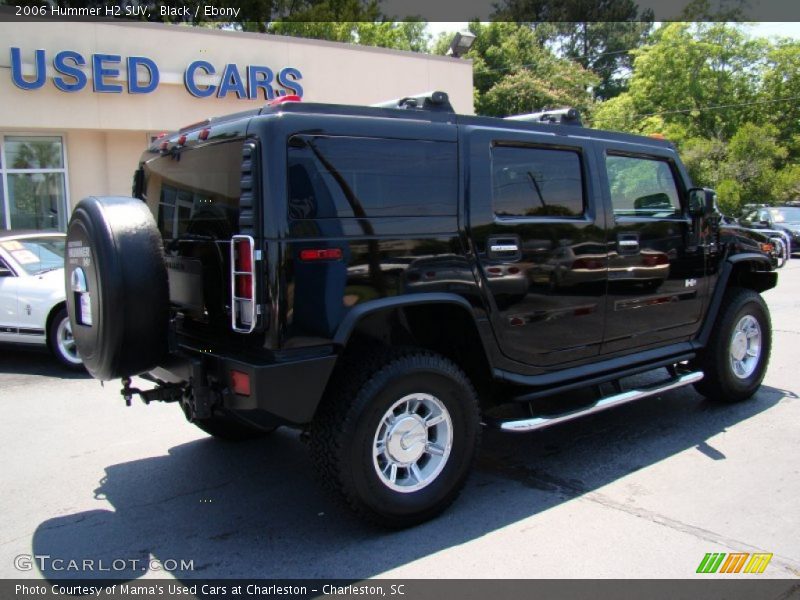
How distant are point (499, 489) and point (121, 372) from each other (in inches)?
88.8

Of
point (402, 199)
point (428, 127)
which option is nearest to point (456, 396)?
point (402, 199)

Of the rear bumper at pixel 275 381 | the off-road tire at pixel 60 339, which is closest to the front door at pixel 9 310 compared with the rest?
the off-road tire at pixel 60 339

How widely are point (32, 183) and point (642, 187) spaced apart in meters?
13.0

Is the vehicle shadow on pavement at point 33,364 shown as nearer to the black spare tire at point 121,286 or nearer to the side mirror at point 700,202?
the black spare tire at point 121,286

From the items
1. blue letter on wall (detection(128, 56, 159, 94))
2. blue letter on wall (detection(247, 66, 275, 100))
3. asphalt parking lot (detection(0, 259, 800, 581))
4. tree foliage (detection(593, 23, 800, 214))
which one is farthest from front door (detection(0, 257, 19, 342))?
tree foliage (detection(593, 23, 800, 214))

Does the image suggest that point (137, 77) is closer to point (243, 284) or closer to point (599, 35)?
point (243, 284)

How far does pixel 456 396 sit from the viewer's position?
382cm

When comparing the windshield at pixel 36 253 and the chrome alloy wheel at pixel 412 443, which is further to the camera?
the windshield at pixel 36 253

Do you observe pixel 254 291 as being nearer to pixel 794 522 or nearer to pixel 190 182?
pixel 190 182

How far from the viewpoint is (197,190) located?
3.94 m

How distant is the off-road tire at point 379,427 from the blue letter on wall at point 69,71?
12.3m

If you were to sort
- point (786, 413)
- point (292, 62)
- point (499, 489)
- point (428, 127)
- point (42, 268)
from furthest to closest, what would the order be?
point (292, 62), point (42, 268), point (786, 413), point (499, 489), point (428, 127)

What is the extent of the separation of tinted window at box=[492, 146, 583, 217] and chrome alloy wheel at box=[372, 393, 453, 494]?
1.22 metres

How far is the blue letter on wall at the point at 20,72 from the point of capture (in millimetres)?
13062
